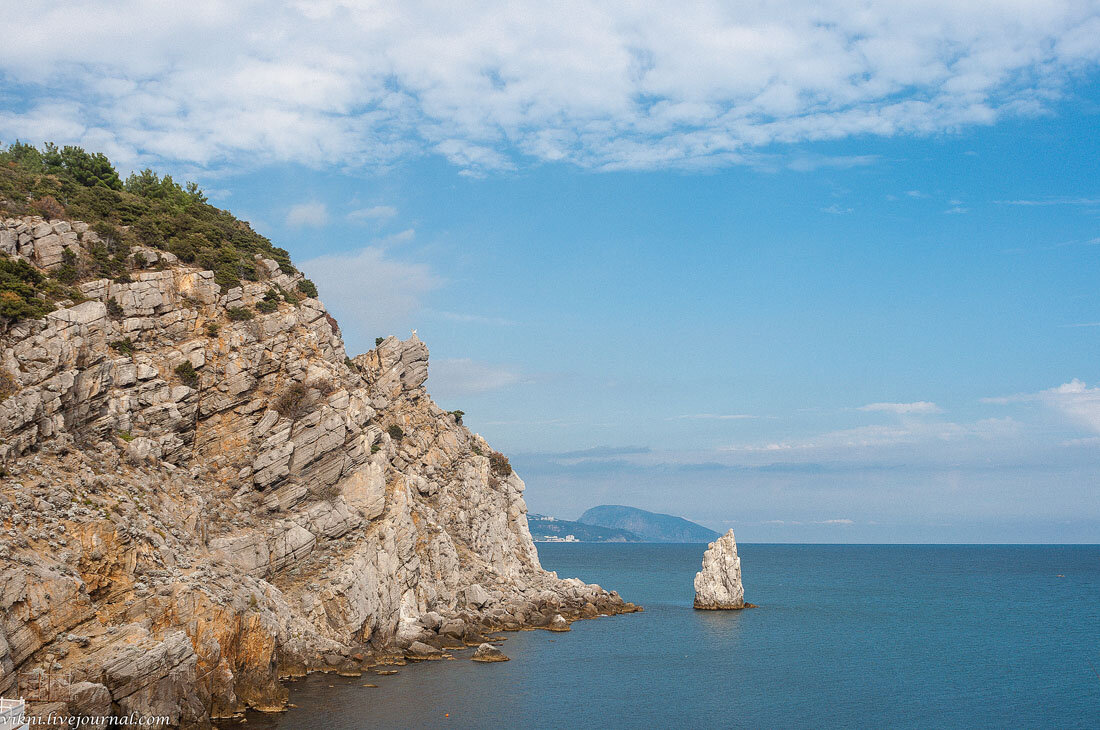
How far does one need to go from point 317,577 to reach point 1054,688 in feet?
181

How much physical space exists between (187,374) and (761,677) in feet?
162

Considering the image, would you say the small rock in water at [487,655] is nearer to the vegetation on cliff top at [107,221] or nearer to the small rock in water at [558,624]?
the small rock in water at [558,624]

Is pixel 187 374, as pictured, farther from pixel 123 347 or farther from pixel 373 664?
pixel 373 664

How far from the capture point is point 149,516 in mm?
45406

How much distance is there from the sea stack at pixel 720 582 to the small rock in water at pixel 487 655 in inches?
1677

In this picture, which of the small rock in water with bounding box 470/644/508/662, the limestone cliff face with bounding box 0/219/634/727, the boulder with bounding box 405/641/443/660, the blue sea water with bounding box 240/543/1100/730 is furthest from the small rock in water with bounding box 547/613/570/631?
the boulder with bounding box 405/641/443/660

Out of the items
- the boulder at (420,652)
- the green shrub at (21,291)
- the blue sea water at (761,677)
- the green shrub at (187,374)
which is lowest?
the blue sea water at (761,677)

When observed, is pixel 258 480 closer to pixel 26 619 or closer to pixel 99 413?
pixel 99 413

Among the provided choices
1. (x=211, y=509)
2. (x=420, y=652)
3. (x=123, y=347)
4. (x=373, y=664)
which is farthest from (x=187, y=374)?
(x=420, y=652)

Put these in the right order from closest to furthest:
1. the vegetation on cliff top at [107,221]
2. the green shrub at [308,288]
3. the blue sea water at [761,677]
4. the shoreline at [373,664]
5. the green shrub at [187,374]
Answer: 1. the shoreline at [373,664]
2. the blue sea water at [761,677]
3. the vegetation on cliff top at [107,221]
4. the green shrub at [187,374]
5. the green shrub at [308,288]

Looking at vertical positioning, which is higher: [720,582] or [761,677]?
[720,582]

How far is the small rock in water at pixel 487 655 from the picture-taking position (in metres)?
61.0

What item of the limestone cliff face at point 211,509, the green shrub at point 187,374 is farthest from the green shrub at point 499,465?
the green shrub at point 187,374

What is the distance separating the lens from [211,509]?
53.8 m
